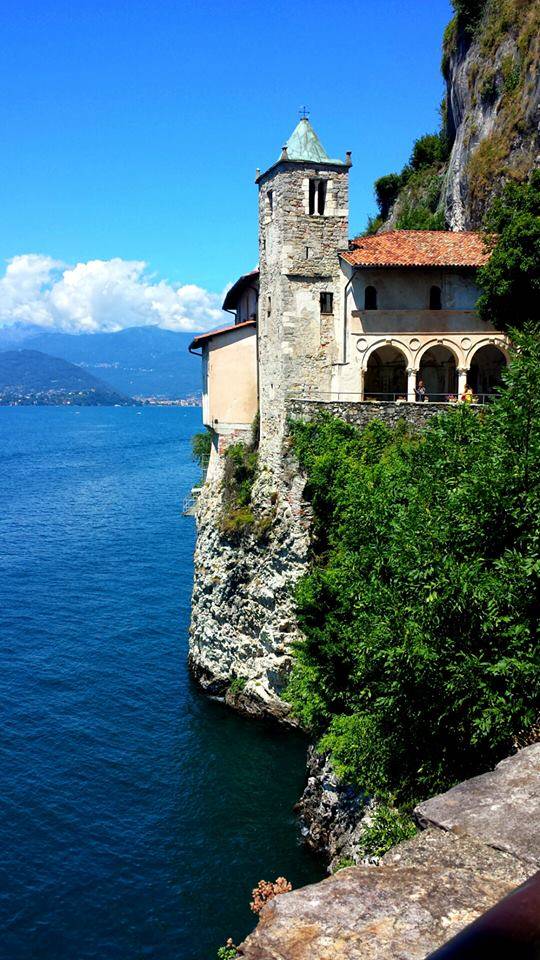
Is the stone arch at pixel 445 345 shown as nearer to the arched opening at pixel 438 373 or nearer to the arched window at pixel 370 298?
the arched opening at pixel 438 373

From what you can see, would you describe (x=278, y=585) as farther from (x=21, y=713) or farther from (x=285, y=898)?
(x=285, y=898)

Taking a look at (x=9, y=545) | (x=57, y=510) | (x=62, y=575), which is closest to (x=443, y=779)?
(x=62, y=575)

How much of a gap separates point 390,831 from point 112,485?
8722 cm

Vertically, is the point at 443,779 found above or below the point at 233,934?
above

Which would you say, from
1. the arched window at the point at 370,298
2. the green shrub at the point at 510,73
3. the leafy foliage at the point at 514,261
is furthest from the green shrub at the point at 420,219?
the arched window at the point at 370,298

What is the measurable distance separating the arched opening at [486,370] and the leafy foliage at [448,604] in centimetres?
1736

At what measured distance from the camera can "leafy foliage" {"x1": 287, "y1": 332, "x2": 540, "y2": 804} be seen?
17266 mm

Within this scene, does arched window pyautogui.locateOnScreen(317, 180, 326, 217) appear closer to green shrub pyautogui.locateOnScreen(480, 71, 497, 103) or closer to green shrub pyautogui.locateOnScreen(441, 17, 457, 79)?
green shrub pyautogui.locateOnScreen(480, 71, 497, 103)

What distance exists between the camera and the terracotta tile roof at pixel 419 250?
38.7 m

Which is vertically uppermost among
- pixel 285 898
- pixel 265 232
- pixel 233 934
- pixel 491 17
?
pixel 491 17

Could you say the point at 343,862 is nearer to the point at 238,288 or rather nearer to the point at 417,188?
the point at 238,288

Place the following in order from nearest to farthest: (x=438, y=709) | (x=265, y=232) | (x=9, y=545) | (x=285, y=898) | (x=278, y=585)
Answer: (x=285, y=898) < (x=438, y=709) < (x=278, y=585) < (x=265, y=232) < (x=9, y=545)

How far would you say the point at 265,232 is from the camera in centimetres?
3975

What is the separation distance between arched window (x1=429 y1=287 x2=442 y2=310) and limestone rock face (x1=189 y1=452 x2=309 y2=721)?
11223mm
